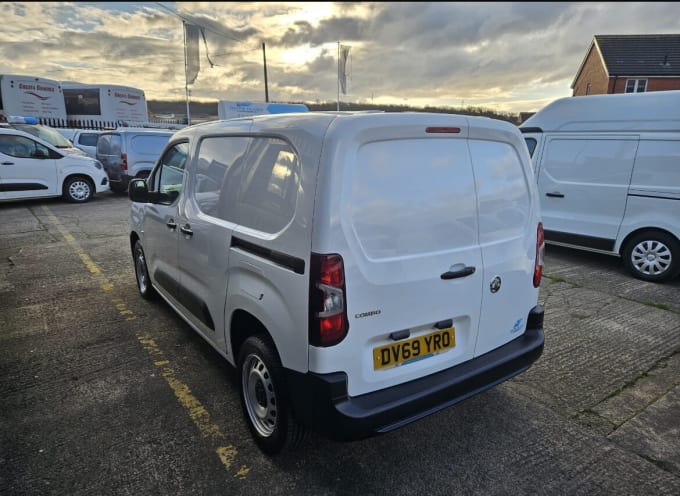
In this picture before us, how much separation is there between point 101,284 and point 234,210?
352 centimetres

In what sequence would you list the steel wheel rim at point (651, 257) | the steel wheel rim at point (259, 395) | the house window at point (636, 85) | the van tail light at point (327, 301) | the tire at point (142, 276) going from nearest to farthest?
the van tail light at point (327, 301), the steel wheel rim at point (259, 395), the tire at point (142, 276), the steel wheel rim at point (651, 257), the house window at point (636, 85)

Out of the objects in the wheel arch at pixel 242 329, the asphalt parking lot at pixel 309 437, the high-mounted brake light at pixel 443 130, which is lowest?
the asphalt parking lot at pixel 309 437

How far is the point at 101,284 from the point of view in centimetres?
510

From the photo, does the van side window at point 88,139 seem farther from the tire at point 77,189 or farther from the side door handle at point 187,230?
the side door handle at point 187,230

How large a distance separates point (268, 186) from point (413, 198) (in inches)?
29.6

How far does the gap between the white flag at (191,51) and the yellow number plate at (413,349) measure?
26.1 m

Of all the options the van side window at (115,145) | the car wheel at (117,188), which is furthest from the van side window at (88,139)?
the van side window at (115,145)

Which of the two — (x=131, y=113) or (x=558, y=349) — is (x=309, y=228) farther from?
(x=131, y=113)

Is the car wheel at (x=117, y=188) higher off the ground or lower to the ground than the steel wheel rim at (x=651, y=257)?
higher

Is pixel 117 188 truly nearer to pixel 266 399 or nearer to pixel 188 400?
pixel 188 400

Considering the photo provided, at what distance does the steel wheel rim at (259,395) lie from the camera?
231cm

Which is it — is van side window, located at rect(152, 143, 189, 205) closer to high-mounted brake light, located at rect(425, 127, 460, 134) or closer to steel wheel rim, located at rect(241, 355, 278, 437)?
steel wheel rim, located at rect(241, 355, 278, 437)

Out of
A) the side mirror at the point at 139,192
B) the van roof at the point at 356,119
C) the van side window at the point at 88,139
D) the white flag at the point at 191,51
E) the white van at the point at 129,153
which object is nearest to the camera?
the van roof at the point at 356,119

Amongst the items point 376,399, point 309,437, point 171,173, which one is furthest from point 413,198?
point 171,173
